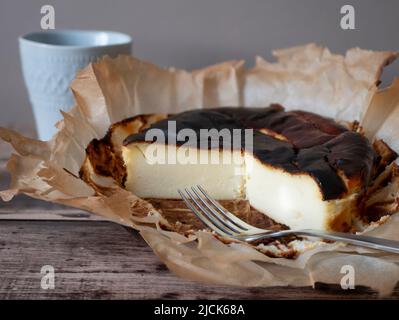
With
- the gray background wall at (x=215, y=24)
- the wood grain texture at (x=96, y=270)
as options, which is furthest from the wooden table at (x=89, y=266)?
the gray background wall at (x=215, y=24)

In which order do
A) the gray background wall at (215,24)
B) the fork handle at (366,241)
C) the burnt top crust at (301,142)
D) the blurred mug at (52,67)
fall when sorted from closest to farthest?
the fork handle at (366,241) < the burnt top crust at (301,142) < the blurred mug at (52,67) < the gray background wall at (215,24)

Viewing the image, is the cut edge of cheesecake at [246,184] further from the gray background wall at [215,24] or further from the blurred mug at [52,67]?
the gray background wall at [215,24]

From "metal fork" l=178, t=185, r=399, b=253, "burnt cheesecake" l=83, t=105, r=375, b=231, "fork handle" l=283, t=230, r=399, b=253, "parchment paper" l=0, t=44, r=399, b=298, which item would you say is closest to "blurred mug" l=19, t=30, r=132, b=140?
"parchment paper" l=0, t=44, r=399, b=298

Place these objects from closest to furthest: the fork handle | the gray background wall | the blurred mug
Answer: the fork handle
the blurred mug
the gray background wall

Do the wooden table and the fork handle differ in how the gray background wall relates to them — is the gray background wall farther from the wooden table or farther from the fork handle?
the fork handle

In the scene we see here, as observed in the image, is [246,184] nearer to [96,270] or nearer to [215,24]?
[96,270]

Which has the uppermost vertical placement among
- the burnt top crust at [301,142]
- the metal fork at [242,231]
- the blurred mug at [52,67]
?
the blurred mug at [52,67]
